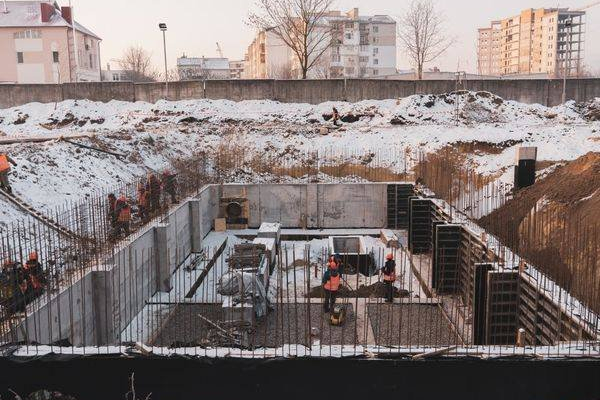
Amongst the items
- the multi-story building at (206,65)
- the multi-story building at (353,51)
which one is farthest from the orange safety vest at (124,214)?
the multi-story building at (206,65)

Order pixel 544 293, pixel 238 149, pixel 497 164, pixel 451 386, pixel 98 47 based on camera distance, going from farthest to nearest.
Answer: pixel 98 47 → pixel 238 149 → pixel 497 164 → pixel 544 293 → pixel 451 386

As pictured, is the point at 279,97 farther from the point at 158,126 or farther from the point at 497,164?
the point at 497,164

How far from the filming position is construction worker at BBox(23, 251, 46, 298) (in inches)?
351

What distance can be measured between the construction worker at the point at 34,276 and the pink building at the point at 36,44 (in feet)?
141

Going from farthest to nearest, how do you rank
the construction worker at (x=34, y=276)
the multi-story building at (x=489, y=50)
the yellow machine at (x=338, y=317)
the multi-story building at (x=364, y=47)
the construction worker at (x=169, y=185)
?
the multi-story building at (x=489, y=50)
the multi-story building at (x=364, y=47)
the construction worker at (x=169, y=185)
the yellow machine at (x=338, y=317)
the construction worker at (x=34, y=276)

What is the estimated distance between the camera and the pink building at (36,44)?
4847 centimetres

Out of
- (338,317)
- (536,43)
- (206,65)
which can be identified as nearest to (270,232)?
(338,317)

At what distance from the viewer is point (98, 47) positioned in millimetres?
58531

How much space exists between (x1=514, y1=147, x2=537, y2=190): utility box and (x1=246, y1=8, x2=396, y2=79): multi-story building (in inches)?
2050

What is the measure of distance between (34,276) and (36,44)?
46482mm

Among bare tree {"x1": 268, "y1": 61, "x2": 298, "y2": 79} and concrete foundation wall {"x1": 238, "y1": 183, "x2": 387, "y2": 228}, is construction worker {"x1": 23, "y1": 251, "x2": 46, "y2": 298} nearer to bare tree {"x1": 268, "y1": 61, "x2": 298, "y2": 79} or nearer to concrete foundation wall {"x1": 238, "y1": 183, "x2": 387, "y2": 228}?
concrete foundation wall {"x1": 238, "y1": 183, "x2": 387, "y2": 228}

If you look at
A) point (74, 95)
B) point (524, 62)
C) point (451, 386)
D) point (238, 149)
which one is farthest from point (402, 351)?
point (524, 62)

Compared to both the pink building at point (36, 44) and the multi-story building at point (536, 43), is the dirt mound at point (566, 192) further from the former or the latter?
the multi-story building at point (536, 43)

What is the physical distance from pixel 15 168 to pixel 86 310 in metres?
7.63
